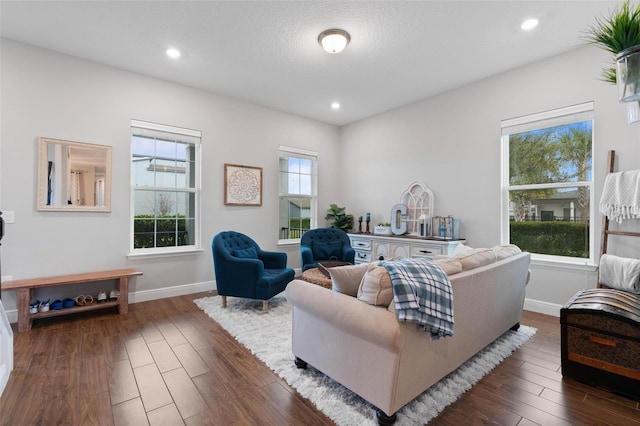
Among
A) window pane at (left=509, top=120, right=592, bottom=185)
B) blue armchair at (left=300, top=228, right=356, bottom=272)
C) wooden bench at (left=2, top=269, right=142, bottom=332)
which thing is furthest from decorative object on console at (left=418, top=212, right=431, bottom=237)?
wooden bench at (left=2, top=269, right=142, bottom=332)

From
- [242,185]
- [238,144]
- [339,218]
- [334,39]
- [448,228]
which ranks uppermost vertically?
[334,39]

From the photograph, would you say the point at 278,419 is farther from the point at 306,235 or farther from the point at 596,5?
the point at 596,5

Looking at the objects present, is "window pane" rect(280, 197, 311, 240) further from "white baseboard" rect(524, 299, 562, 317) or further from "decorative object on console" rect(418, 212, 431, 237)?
→ "white baseboard" rect(524, 299, 562, 317)

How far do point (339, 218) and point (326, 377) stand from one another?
3711 millimetres

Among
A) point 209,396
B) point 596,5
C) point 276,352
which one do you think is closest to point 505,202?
point 596,5

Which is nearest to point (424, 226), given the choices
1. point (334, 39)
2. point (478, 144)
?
point (478, 144)

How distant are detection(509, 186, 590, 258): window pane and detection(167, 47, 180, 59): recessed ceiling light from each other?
4445 mm

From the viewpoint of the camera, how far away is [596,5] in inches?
101

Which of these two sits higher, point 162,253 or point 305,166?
point 305,166

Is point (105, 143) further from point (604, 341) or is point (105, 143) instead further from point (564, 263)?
point (564, 263)

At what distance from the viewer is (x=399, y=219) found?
15.8 ft

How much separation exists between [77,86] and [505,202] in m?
5.47

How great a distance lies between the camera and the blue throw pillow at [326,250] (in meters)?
4.55

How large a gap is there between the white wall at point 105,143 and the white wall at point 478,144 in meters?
1.87
